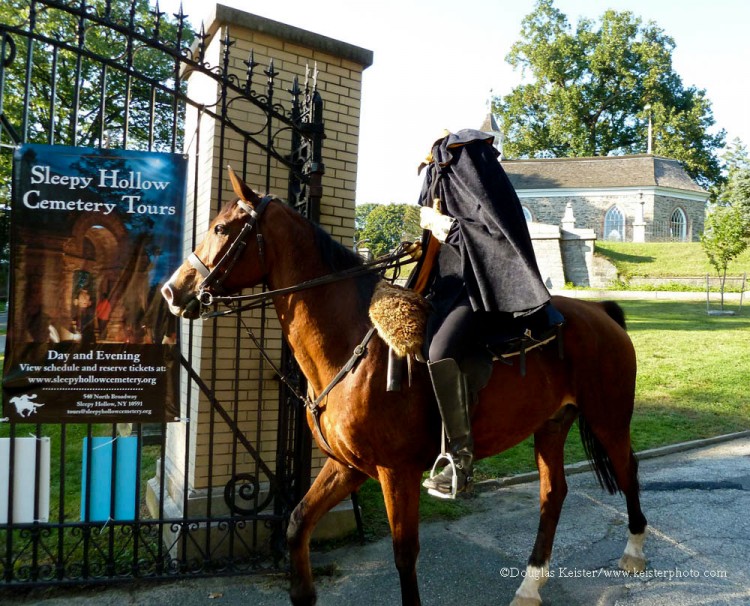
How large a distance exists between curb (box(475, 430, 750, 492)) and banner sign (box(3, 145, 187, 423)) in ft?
12.3

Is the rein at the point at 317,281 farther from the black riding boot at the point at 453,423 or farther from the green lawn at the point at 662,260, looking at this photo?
the green lawn at the point at 662,260

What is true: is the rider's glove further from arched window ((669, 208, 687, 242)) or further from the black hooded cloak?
arched window ((669, 208, 687, 242))

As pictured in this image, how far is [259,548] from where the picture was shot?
14.9ft

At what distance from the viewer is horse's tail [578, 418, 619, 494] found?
4.66m

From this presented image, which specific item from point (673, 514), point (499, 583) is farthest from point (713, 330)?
point (499, 583)

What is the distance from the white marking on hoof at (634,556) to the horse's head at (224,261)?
11.6ft

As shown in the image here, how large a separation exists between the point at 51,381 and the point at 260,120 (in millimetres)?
2583

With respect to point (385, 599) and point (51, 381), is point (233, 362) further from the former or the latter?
point (385, 599)

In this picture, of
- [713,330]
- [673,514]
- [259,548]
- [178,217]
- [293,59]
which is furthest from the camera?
[713,330]

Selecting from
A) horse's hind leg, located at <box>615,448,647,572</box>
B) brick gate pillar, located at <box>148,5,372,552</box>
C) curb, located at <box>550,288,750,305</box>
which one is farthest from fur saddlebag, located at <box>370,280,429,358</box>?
curb, located at <box>550,288,750,305</box>

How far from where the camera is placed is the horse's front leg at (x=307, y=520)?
340 centimetres

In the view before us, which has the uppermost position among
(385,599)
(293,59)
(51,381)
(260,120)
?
(293,59)

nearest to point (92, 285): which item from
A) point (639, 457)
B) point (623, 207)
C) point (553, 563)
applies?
point (553, 563)

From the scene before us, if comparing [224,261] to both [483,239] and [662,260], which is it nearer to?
[483,239]
